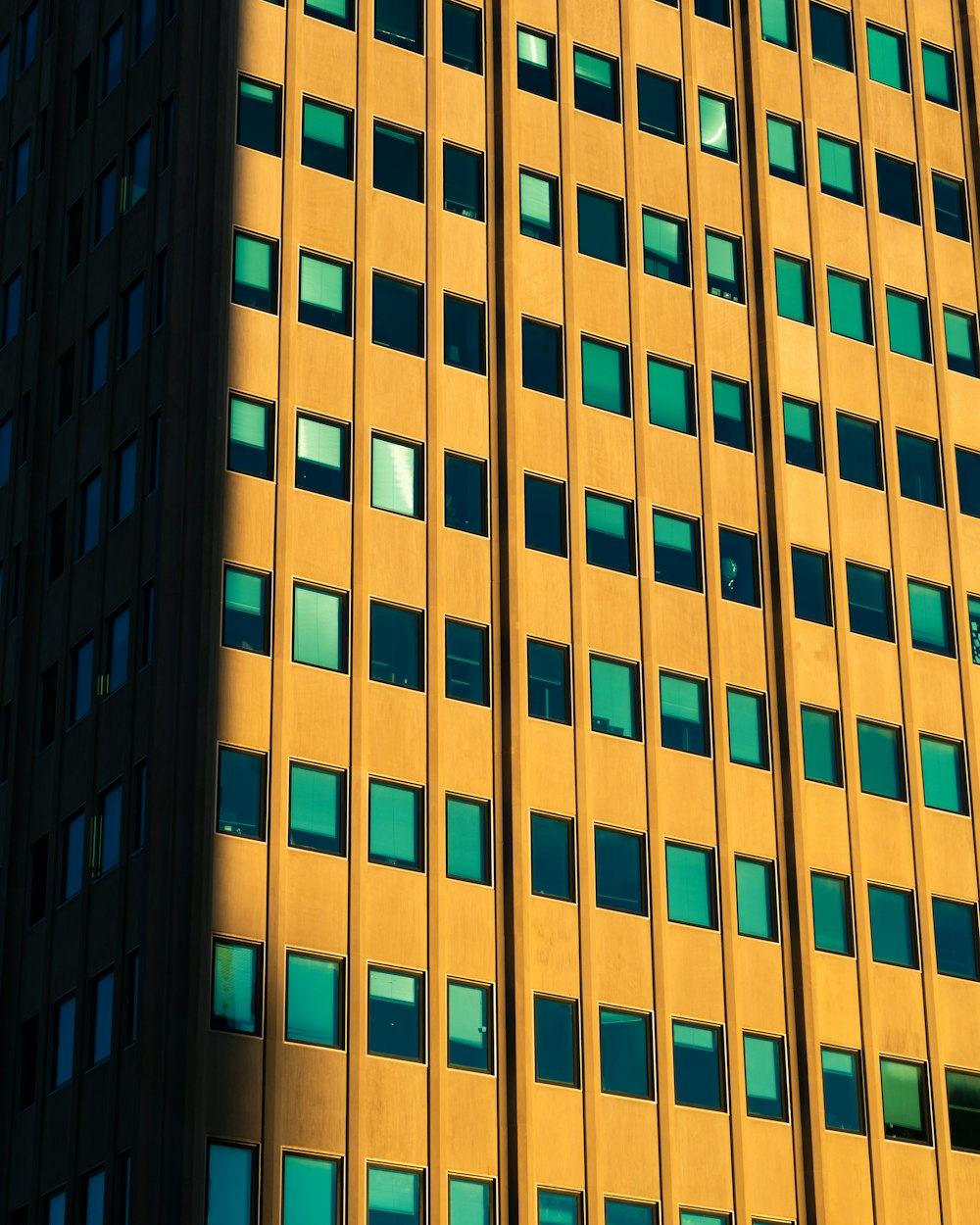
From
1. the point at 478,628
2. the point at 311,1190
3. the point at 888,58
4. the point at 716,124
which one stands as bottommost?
the point at 311,1190

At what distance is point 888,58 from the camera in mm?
64875

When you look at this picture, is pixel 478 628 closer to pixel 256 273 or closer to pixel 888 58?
pixel 256 273

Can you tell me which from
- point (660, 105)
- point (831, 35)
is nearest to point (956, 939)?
point (660, 105)

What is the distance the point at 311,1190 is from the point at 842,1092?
1242 centimetres

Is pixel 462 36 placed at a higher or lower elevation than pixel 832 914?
higher

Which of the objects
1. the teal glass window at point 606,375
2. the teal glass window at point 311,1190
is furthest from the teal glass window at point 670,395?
the teal glass window at point 311,1190

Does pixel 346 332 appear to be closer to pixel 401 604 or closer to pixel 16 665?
pixel 401 604

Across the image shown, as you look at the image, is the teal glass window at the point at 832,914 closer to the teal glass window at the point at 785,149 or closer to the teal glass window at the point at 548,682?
the teal glass window at the point at 548,682

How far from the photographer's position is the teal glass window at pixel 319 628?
5003cm

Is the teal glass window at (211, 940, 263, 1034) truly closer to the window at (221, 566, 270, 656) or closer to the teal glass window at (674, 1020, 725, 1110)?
the window at (221, 566, 270, 656)

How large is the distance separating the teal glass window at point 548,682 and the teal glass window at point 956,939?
9.77m

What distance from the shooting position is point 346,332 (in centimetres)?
5312

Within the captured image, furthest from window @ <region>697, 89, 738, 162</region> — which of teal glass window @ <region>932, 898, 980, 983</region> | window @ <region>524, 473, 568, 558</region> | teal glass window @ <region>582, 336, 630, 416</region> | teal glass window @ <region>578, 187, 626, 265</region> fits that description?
teal glass window @ <region>932, 898, 980, 983</region>

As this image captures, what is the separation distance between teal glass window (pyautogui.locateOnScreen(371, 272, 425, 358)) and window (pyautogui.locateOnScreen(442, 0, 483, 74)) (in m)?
6.13
